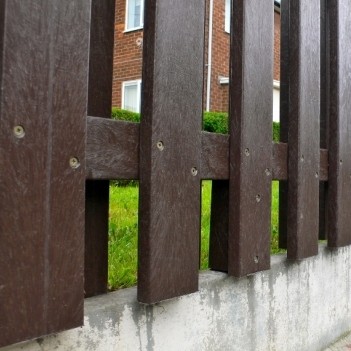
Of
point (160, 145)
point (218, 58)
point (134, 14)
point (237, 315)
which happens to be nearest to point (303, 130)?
point (237, 315)

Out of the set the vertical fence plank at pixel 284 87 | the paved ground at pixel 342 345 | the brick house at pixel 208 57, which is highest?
the brick house at pixel 208 57

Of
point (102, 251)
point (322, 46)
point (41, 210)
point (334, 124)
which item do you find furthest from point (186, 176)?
point (322, 46)

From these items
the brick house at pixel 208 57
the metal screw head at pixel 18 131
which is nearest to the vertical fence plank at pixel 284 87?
the metal screw head at pixel 18 131

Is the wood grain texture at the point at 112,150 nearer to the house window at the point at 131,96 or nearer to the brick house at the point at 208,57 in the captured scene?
the brick house at the point at 208,57

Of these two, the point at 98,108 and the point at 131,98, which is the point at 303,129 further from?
the point at 131,98

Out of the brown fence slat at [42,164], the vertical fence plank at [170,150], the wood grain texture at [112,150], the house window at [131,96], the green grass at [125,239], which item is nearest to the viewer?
the brown fence slat at [42,164]

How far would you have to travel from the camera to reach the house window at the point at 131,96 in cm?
1255

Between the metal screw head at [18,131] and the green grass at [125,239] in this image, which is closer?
the metal screw head at [18,131]

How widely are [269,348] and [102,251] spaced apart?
40.6 inches

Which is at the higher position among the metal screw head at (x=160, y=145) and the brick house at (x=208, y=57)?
the brick house at (x=208, y=57)

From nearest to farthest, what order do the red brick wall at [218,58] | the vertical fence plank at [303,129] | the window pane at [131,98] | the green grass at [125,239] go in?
the green grass at [125,239]
the vertical fence plank at [303,129]
the red brick wall at [218,58]
the window pane at [131,98]

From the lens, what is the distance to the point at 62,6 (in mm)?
1357

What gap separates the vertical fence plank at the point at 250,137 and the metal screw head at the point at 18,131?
941mm

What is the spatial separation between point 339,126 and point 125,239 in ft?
4.33
